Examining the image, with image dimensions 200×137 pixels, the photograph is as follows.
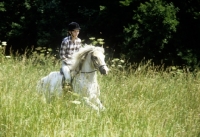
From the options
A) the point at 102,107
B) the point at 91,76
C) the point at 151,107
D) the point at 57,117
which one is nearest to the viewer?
the point at 57,117

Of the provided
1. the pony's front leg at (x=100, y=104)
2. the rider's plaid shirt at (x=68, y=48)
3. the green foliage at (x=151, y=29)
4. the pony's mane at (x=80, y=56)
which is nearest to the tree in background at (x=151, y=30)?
the green foliage at (x=151, y=29)

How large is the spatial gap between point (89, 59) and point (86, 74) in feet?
0.89

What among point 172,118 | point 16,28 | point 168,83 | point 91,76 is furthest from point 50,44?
point 172,118

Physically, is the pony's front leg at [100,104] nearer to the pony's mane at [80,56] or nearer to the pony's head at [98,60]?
the pony's head at [98,60]

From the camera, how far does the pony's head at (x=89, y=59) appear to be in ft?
18.6

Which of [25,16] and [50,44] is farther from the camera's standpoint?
[25,16]

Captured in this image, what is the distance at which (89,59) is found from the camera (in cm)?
587

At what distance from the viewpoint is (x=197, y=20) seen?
11.7 m

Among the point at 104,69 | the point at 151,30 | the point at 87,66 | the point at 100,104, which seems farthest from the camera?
the point at 151,30

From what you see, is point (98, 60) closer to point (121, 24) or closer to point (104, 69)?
point (104, 69)

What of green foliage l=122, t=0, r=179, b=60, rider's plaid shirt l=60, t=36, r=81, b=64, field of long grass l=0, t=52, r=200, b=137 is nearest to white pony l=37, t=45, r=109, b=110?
field of long grass l=0, t=52, r=200, b=137

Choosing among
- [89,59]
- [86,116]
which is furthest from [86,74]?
[86,116]

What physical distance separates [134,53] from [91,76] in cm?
630

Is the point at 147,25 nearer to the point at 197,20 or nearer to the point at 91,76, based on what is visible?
the point at 197,20
